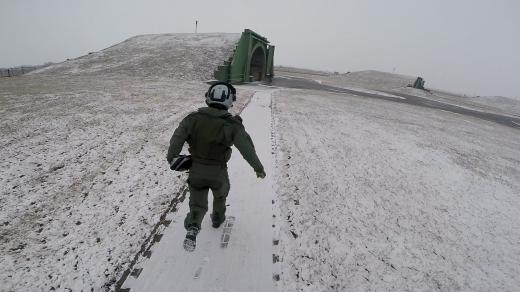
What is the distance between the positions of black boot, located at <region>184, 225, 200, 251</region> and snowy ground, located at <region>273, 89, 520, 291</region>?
1.12 m

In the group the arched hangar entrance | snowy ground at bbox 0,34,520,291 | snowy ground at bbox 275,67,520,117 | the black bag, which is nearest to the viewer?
the black bag

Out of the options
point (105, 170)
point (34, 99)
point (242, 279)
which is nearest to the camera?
point (242, 279)

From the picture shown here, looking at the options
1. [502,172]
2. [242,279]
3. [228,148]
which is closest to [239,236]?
[242,279]

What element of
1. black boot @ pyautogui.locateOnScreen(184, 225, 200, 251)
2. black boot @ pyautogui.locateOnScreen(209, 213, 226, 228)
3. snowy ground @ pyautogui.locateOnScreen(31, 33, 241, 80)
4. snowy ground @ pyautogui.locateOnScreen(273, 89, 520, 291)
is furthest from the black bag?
snowy ground @ pyautogui.locateOnScreen(31, 33, 241, 80)

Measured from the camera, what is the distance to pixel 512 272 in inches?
143

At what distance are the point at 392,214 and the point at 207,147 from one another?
3471 mm

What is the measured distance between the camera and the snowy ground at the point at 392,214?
10.8ft

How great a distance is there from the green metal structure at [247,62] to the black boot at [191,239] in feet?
52.1

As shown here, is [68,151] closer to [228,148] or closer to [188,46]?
[228,148]

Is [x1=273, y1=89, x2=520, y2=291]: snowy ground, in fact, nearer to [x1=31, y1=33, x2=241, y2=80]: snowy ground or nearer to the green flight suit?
the green flight suit

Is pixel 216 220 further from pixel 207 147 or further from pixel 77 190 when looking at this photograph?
pixel 77 190

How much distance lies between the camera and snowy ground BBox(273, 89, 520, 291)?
10.8ft

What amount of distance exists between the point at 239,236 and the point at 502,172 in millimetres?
8093

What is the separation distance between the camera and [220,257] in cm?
318
